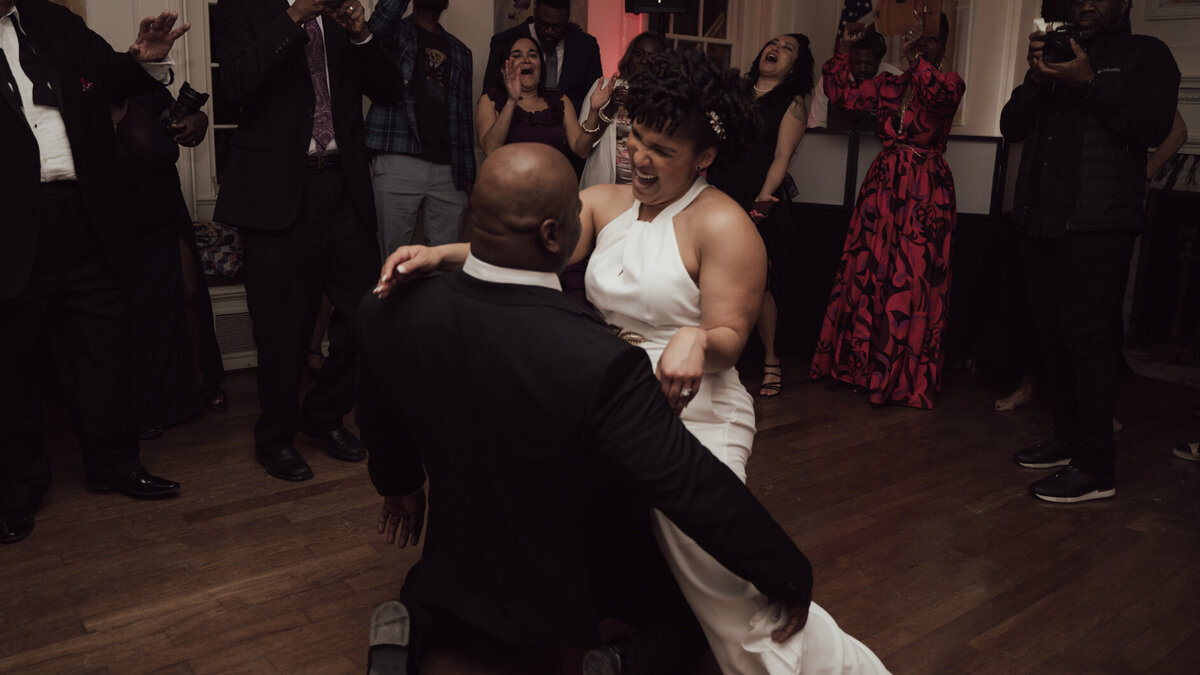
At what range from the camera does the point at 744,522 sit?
169 centimetres

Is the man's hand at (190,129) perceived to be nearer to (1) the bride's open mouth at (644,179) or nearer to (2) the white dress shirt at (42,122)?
(2) the white dress shirt at (42,122)

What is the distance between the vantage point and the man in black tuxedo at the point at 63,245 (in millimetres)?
2688

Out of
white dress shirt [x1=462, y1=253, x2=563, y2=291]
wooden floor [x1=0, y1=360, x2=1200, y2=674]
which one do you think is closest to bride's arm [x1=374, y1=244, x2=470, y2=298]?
white dress shirt [x1=462, y1=253, x2=563, y2=291]

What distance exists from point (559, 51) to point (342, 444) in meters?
2.14

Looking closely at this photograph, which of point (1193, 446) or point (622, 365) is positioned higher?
point (622, 365)

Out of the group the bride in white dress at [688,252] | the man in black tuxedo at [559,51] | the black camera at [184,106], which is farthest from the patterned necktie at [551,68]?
the bride in white dress at [688,252]

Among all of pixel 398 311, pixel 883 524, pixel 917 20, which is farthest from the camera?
pixel 917 20

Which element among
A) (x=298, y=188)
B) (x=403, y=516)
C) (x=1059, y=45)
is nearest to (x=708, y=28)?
(x=1059, y=45)

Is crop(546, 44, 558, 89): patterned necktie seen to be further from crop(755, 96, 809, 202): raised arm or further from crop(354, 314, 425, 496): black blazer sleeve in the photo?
crop(354, 314, 425, 496): black blazer sleeve

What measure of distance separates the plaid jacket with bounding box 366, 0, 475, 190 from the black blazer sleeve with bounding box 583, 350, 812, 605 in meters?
2.53

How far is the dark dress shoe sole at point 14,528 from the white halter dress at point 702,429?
1.71m

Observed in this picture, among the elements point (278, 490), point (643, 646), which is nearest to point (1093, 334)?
point (643, 646)

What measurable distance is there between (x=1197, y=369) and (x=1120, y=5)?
2576 mm

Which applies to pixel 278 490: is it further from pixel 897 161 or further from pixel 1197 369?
pixel 1197 369
